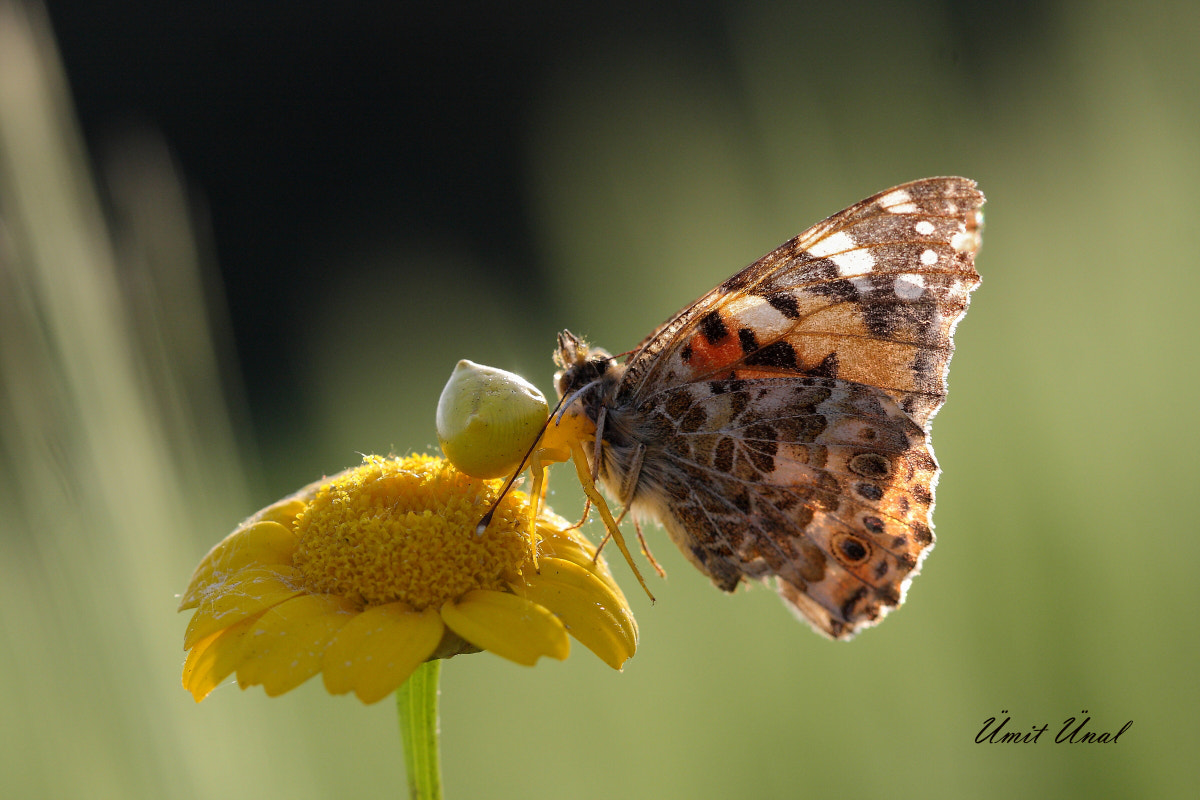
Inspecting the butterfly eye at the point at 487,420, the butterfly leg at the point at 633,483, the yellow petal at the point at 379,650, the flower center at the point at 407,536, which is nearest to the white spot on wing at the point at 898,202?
the butterfly leg at the point at 633,483

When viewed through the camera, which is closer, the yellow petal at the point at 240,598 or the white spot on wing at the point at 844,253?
the yellow petal at the point at 240,598

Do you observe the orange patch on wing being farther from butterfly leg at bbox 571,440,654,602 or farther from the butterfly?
butterfly leg at bbox 571,440,654,602

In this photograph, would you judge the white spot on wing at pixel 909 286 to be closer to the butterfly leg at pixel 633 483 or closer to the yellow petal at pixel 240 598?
the butterfly leg at pixel 633 483

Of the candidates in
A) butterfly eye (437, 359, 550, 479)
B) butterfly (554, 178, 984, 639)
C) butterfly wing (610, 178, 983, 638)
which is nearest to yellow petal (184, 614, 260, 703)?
butterfly eye (437, 359, 550, 479)

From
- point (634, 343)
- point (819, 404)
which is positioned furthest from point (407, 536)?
point (634, 343)

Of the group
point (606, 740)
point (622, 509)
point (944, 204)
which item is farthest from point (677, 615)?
point (944, 204)
